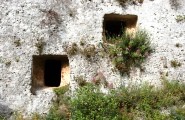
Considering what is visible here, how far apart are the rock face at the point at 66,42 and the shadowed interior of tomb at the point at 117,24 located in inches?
7.4

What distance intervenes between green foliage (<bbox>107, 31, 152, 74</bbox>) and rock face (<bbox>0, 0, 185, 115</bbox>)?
0.17m

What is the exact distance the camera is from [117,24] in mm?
12062

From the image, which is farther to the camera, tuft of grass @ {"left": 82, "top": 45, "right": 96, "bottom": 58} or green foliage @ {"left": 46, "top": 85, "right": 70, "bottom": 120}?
tuft of grass @ {"left": 82, "top": 45, "right": 96, "bottom": 58}

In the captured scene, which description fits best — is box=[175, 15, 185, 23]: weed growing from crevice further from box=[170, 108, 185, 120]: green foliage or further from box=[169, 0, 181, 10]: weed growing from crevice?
box=[170, 108, 185, 120]: green foliage

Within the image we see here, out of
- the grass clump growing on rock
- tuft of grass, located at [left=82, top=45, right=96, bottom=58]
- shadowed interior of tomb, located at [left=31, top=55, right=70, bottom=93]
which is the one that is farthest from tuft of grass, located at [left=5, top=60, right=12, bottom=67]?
tuft of grass, located at [left=82, top=45, right=96, bottom=58]

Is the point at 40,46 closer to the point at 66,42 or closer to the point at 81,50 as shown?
the point at 66,42

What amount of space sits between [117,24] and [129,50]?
1.33 m

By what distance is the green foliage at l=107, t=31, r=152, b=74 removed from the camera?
10953 millimetres

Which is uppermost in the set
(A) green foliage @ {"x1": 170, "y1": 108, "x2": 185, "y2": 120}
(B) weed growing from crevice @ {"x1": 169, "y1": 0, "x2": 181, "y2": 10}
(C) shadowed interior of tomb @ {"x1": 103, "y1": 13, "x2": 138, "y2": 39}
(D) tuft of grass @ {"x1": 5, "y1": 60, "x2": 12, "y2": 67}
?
(B) weed growing from crevice @ {"x1": 169, "y1": 0, "x2": 181, "y2": 10}

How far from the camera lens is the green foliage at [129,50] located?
35.9ft

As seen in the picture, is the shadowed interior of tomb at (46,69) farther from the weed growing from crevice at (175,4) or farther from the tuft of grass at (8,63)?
the weed growing from crevice at (175,4)

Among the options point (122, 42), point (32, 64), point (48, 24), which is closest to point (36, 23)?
point (48, 24)

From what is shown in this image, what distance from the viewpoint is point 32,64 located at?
10867 millimetres

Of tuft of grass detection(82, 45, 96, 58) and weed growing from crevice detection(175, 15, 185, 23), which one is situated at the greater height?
weed growing from crevice detection(175, 15, 185, 23)
